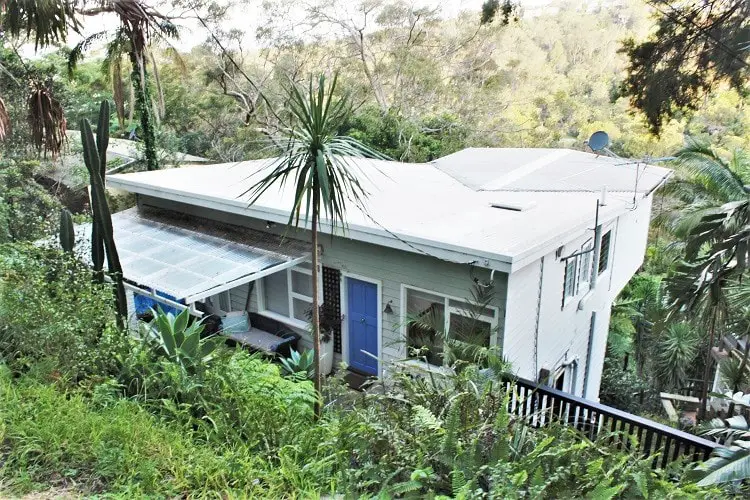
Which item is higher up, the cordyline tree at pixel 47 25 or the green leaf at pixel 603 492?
the cordyline tree at pixel 47 25

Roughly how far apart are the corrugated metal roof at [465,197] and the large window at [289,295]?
1.23 meters

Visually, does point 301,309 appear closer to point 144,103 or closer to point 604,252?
point 604,252

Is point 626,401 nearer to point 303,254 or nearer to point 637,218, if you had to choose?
point 637,218

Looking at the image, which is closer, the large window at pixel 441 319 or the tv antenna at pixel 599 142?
the large window at pixel 441 319

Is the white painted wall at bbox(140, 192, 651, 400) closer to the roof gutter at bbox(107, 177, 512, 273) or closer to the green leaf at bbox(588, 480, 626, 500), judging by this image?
the roof gutter at bbox(107, 177, 512, 273)

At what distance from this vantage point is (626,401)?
45.3 feet

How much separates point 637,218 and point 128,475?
1267 cm

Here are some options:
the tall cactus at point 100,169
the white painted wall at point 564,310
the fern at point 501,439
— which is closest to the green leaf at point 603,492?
the fern at point 501,439

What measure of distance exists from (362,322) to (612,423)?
4.36m

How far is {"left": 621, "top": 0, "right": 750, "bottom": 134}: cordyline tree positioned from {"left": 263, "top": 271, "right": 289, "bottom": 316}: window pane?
21.3 ft

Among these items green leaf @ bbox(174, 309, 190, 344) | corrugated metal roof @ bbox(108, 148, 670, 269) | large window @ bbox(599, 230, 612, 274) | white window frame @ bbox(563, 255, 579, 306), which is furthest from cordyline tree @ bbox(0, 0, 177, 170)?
large window @ bbox(599, 230, 612, 274)

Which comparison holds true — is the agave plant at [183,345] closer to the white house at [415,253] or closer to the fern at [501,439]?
the white house at [415,253]

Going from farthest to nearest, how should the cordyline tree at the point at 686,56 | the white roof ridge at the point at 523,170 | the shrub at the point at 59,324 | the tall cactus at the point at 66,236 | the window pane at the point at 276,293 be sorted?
the white roof ridge at the point at 523,170 → the window pane at the point at 276,293 → the tall cactus at the point at 66,236 → the cordyline tree at the point at 686,56 → the shrub at the point at 59,324

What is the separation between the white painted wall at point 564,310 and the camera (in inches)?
281
